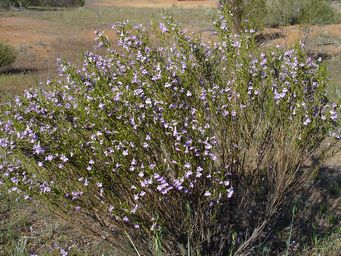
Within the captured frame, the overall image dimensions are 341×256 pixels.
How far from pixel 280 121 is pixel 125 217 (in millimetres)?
1449

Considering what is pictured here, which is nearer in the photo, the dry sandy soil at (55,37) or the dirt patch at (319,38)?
the dirt patch at (319,38)

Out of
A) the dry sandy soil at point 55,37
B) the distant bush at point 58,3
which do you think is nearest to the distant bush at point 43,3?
the distant bush at point 58,3

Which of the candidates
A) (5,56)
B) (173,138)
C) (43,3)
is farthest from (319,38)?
(43,3)

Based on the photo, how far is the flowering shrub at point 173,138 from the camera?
10.5 ft

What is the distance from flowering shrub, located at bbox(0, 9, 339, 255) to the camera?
3.20 meters

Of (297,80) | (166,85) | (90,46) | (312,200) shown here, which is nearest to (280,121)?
(297,80)

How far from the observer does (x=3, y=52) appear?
1427cm

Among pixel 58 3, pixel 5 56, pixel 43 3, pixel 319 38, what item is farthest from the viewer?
pixel 58 3

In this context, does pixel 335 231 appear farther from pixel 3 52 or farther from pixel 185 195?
pixel 3 52

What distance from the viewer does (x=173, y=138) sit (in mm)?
3229

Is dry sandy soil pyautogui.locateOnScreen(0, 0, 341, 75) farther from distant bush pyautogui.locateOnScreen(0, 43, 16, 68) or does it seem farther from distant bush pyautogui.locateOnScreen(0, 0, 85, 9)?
distant bush pyautogui.locateOnScreen(0, 0, 85, 9)

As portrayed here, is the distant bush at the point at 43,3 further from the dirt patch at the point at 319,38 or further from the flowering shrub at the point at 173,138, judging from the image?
the flowering shrub at the point at 173,138

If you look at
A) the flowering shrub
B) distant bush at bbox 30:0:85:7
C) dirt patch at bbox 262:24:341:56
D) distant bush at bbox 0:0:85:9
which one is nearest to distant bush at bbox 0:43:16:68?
dirt patch at bbox 262:24:341:56

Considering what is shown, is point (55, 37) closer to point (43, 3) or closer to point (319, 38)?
point (319, 38)
